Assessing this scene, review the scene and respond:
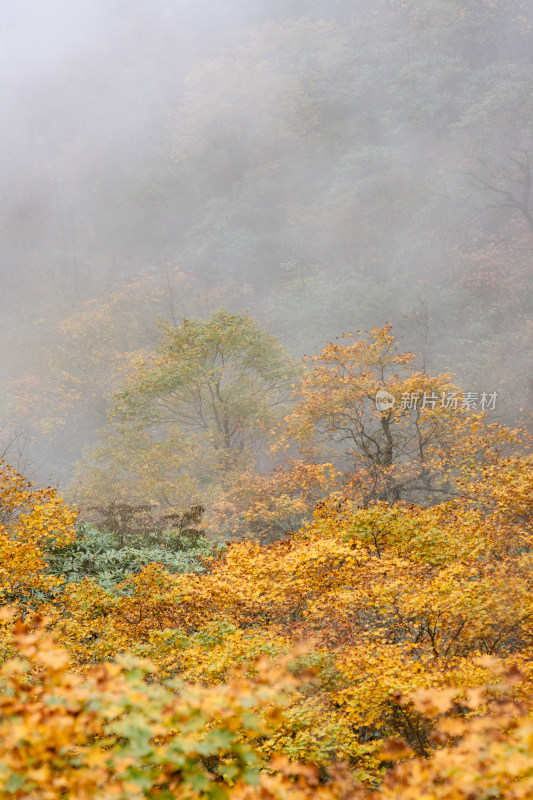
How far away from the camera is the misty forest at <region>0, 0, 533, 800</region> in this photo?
3.66 m

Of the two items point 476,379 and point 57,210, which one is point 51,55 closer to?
point 57,210

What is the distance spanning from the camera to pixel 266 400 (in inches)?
1016

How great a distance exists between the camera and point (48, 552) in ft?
47.4

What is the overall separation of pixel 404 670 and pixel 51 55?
74.4 metres

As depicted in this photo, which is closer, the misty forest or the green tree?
the misty forest

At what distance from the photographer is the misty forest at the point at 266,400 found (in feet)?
12.0
